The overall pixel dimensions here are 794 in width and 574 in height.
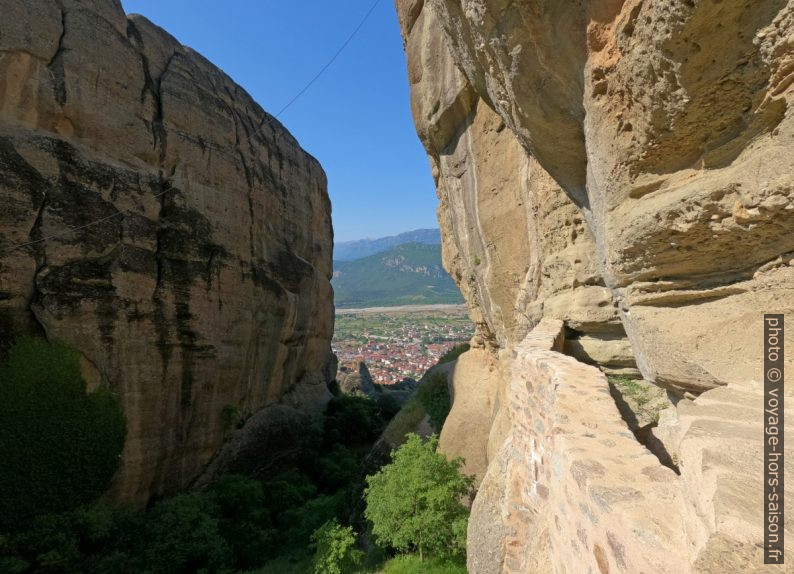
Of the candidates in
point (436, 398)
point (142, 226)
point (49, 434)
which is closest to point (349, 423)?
point (436, 398)

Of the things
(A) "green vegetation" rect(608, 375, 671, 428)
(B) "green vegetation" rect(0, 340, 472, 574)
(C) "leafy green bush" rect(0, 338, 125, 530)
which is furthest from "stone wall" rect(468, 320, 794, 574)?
(C) "leafy green bush" rect(0, 338, 125, 530)

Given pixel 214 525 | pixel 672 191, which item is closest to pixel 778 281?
pixel 672 191

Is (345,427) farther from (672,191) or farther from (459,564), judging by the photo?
(672,191)

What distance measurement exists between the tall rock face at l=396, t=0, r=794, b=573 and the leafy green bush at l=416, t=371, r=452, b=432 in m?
7.46

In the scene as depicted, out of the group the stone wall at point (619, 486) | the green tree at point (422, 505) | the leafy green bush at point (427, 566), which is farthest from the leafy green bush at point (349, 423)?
the stone wall at point (619, 486)

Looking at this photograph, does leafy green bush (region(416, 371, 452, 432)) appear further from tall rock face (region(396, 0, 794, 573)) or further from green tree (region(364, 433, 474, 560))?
tall rock face (region(396, 0, 794, 573))

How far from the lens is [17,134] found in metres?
10.8

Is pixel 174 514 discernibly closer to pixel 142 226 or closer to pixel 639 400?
pixel 142 226

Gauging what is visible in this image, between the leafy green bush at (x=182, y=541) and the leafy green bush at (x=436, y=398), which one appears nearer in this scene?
the leafy green bush at (x=182, y=541)

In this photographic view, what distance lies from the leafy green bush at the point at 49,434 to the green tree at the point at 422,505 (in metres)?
8.45

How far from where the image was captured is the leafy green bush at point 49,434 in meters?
10.4

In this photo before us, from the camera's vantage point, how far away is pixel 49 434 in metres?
10.9

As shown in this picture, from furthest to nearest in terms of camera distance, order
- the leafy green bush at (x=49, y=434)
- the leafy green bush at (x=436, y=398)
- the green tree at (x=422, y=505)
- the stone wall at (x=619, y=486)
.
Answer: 1. the leafy green bush at (x=436, y=398)
2. the leafy green bush at (x=49, y=434)
3. the green tree at (x=422, y=505)
4. the stone wall at (x=619, y=486)

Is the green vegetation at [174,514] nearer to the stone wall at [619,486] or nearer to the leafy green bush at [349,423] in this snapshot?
the stone wall at [619,486]
